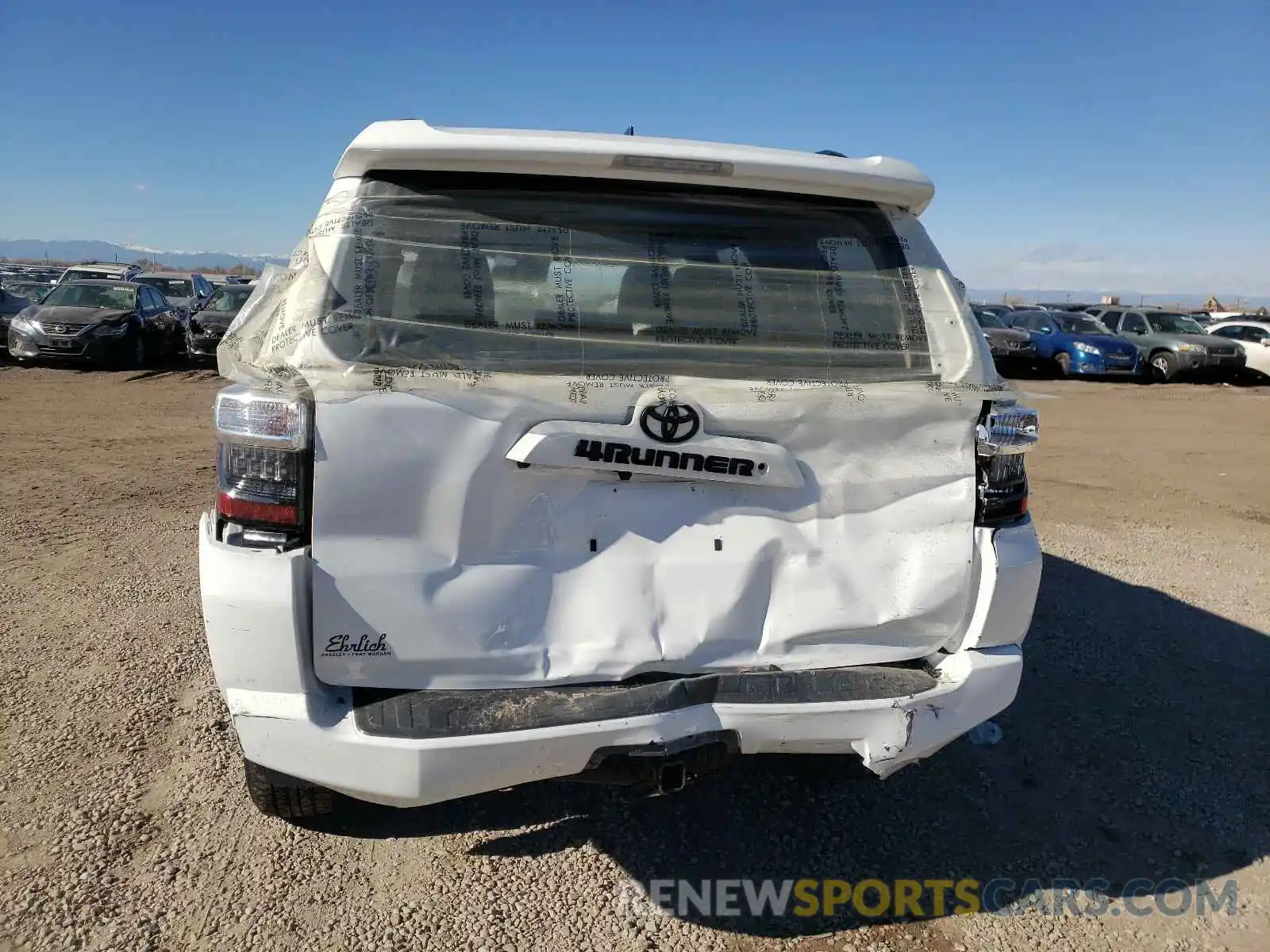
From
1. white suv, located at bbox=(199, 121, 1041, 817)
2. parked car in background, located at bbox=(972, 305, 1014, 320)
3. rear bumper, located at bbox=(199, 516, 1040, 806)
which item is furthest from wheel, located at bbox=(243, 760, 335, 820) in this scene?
parked car in background, located at bbox=(972, 305, 1014, 320)

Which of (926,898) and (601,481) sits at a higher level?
(601,481)

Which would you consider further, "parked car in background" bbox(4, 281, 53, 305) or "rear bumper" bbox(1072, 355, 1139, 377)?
"rear bumper" bbox(1072, 355, 1139, 377)

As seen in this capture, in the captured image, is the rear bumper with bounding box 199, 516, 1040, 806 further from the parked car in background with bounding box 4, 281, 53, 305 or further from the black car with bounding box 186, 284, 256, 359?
the parked car in background with bounding box 4, 281, 53, 305

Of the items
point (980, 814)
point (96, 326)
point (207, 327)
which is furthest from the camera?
point (207, 327)

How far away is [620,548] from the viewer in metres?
2.31

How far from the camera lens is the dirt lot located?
2545 millimetres

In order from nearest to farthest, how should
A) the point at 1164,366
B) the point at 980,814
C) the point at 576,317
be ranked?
the point at 576,317 → the point at 980,814 → the point at 1164,366

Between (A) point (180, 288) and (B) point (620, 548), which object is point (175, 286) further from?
(B) point (620, 548)

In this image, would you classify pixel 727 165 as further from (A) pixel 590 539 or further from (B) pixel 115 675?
(B) pixel 115 675

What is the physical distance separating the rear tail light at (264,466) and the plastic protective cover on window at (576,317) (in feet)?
0.21

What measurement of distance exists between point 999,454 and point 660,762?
125 centimetres

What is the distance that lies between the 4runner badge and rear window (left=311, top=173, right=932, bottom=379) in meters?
0.15

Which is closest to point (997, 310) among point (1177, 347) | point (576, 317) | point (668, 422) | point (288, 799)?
point (1177, 347)

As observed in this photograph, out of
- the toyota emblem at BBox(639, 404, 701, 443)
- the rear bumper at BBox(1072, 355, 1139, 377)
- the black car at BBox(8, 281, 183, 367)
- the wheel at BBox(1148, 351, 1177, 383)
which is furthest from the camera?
the wheel at BBox(1148, 351, 1177, 383)
